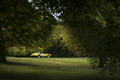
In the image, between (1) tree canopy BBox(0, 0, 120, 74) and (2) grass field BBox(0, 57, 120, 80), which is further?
(2) grass field BBox(0, 57, 120, 80)

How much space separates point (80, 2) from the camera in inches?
346

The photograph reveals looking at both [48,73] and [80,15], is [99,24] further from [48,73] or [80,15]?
[48,73]

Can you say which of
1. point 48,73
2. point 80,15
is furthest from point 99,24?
point 48,73

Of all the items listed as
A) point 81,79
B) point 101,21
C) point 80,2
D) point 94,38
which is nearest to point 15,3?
point 80,2

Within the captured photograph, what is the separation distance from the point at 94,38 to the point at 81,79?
131 inches

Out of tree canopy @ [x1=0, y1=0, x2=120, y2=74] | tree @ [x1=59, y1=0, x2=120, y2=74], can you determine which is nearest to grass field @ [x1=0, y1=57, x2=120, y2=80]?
tree @ [x1=59, y1=0, x2=120, y2=74]

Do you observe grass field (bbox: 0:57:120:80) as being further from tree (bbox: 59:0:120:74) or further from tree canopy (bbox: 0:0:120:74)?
tree canopy (bbox: 0:0:120:74)

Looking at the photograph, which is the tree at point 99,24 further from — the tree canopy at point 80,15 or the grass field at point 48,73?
the grass field at point 48,73

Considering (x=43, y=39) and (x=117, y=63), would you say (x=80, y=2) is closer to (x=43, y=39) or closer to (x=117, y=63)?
(x=117, y=63)

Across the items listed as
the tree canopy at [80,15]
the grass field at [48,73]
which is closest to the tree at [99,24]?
the tree canopy at [80,15]

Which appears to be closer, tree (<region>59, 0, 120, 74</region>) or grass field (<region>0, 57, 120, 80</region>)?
tree (<region>59, 0, 120, 74</region>)

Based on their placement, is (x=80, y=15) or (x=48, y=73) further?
(x=48, y=73)

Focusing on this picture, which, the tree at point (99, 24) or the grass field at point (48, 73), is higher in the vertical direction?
the tree at point (99, 24)

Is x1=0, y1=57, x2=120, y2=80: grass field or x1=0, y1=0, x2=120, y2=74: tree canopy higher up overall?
x1=0, y1=0, x2=120, y2=74: tree canopy
